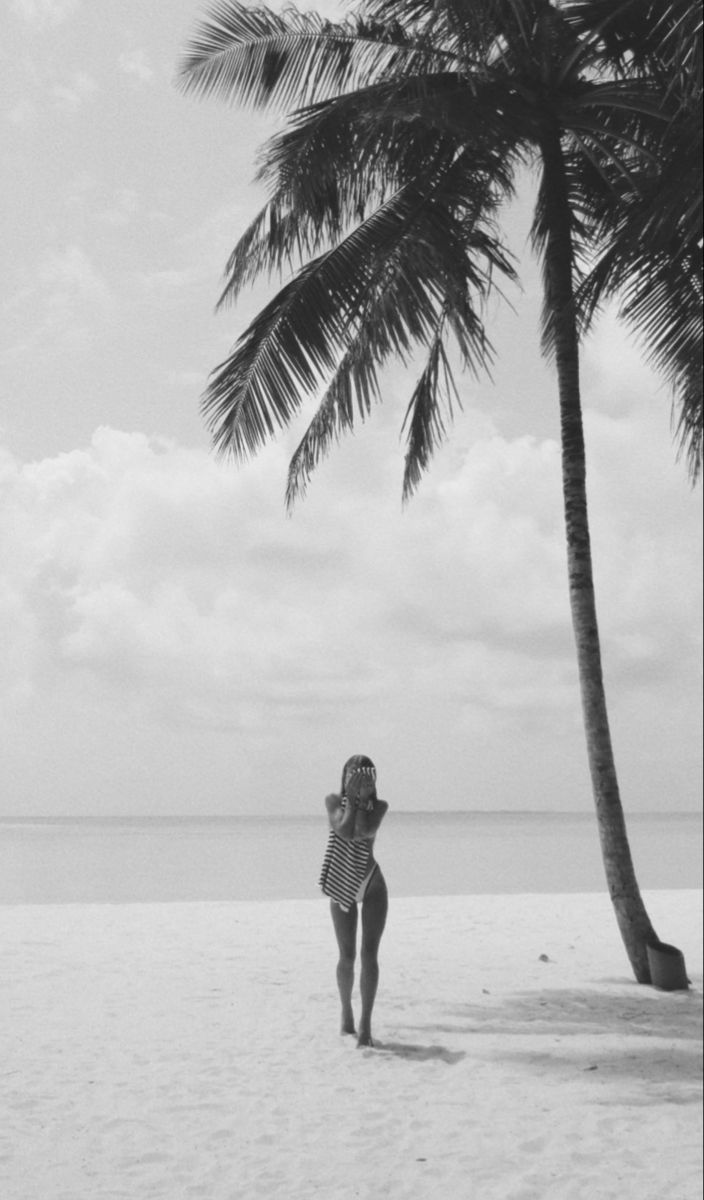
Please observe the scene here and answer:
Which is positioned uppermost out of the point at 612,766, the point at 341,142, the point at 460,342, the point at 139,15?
the point at 139,15

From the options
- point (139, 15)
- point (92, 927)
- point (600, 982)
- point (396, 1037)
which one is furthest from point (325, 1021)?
point (139, 15)

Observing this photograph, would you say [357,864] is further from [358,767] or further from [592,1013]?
[592,1013]

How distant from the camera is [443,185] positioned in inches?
250

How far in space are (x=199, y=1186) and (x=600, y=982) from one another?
381 centimetres

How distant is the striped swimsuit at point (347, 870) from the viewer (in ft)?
15.4

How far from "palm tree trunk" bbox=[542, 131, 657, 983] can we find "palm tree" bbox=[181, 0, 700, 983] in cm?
1

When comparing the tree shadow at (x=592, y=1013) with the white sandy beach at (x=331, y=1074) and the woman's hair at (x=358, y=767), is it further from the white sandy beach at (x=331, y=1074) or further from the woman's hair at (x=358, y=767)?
the woman's hair at (x=358, y=767)

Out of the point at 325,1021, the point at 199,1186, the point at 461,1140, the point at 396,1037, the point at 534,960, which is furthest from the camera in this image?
the point at 534,960

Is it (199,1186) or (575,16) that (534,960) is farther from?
(575,16)

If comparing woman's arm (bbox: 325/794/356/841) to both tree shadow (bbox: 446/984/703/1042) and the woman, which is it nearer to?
the woman

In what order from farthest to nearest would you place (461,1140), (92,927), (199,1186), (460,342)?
1. (92,927)
2. (460,342)
3. (461,1140)
4. (199,1186)

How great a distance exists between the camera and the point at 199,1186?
3297 mm

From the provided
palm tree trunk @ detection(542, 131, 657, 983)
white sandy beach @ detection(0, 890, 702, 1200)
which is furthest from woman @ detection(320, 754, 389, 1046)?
palm tree trunk @ detection(542, 131, 657, 983)

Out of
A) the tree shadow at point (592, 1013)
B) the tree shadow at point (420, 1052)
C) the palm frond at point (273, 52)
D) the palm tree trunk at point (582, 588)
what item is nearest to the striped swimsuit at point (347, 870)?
the tree shadow at point (420, 1052)
